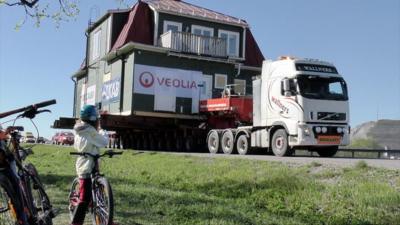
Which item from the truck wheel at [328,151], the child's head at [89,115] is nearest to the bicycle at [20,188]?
the child's head at [89,115]

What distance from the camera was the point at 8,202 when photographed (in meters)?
5.07

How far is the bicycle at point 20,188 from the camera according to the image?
5.00m

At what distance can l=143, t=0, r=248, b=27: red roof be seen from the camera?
31.8 meters

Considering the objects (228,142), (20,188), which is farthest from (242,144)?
(20,188)

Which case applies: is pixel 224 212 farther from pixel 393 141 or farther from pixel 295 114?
pixel 393 141

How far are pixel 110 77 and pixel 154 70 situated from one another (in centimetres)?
445

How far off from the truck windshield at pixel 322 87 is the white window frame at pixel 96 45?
2017cm

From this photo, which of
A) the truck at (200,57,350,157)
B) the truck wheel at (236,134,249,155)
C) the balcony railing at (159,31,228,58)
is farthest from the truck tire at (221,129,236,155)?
the balcony railing at (159,31,228,58)

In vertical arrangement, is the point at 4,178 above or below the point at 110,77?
below

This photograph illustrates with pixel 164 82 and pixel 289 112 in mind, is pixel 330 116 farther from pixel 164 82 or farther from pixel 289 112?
pixel 164 82

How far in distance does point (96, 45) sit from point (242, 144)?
18.3m

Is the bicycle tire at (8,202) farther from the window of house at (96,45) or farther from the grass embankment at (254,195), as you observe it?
the window of house at (96,45)

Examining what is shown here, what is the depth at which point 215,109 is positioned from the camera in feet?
85.4

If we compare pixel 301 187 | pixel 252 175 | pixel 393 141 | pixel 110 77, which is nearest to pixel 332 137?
pixel 252 175
